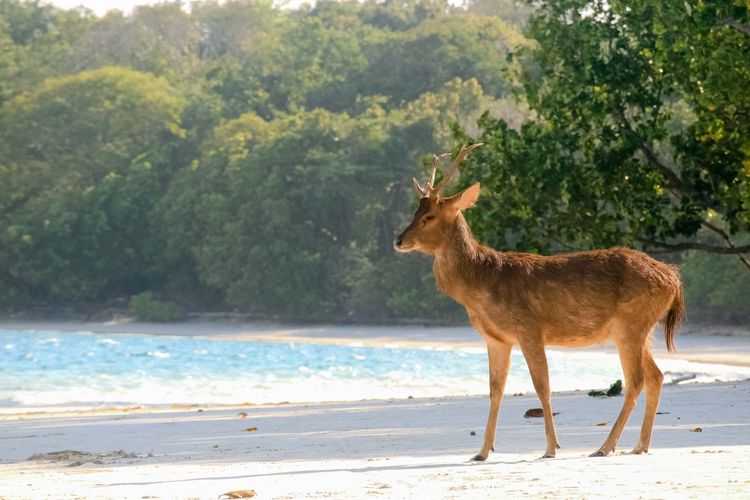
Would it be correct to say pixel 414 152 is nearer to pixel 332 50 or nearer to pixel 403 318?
pixel 403 318

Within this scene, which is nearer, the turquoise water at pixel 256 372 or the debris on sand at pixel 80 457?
the debris on sand at pixel 80 457

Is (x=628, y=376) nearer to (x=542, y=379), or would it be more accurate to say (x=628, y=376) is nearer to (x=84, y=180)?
(x=542, y=379)

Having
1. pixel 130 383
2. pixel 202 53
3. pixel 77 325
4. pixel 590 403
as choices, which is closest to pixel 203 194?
pixel 77 325

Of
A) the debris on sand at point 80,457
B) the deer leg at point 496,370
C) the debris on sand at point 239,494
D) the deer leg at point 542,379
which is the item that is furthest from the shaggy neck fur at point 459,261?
the debris on sand at point 80,457

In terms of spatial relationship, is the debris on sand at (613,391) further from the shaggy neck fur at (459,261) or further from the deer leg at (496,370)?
the shaggy neck fur at (459,261)

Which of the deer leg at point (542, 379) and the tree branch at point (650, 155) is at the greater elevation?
the tree branch at point (650, 155)

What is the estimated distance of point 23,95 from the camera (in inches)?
2990

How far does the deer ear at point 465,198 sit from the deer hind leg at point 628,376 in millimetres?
1550

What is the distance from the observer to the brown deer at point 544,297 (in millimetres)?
10453

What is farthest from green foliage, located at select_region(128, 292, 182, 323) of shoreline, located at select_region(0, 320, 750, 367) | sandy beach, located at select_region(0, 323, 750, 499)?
sandy beach, located at select_region(0, 323, 750, 499)

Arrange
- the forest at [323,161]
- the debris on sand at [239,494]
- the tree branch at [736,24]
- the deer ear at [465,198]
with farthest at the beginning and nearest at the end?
the forest at [323,161], the tree branch at [736,24], the deer ear at [465,198], the debris on sand at [239,494]

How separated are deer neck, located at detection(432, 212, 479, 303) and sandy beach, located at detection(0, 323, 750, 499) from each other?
1.33m

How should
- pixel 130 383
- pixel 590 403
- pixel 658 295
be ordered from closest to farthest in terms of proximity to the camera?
pixel 658 295
pixel 590 403
pixel 130 383

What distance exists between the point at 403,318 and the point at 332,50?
2986 cm
